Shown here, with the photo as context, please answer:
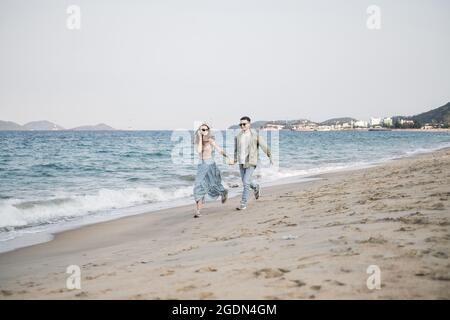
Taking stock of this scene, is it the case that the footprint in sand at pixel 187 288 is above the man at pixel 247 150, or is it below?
below

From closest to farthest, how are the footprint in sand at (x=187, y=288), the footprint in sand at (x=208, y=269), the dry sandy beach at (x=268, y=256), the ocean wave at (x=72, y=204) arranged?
the dry sandy beach at (x=268, y=256) < the footprint in sand at (x=187, y=288) < the footprint in sand at (x=208, y=269) < the ocean wave at (x=72, y=204)

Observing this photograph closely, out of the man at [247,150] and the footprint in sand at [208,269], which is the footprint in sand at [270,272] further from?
the man at [247,150]

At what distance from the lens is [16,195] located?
44.4 ft

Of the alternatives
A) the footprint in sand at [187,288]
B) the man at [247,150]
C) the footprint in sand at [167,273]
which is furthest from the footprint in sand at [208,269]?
the man at [247,150]

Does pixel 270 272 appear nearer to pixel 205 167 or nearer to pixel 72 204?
pixel 205 167

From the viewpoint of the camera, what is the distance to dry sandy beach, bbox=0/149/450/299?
344 cm

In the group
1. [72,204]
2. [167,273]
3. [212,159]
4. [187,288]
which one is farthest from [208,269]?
[72,204]

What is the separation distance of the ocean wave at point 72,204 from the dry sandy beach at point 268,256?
204 cm

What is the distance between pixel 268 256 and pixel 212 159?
499 centimetres

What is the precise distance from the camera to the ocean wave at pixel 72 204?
9773 mm
